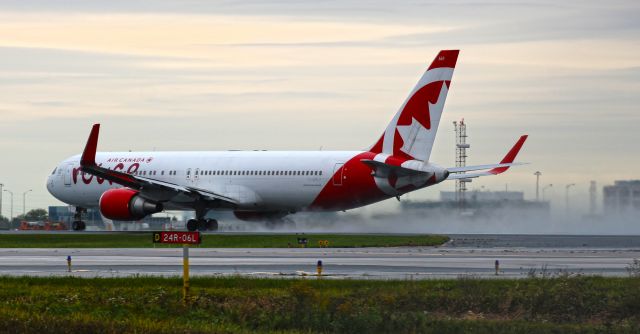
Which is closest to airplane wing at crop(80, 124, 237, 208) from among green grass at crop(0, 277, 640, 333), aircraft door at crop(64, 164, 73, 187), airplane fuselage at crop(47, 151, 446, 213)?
airplane fuselage at crop(47, 151, 446, 213)

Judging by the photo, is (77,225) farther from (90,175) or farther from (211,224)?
(211,224)

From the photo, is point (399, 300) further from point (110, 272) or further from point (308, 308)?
point (110, 272)

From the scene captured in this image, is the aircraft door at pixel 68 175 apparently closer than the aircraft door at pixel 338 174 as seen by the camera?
No

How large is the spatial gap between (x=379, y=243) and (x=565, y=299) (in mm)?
31766

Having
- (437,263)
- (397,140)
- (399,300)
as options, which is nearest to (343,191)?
(397,140)

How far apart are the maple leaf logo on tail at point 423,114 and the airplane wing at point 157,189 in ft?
41.3

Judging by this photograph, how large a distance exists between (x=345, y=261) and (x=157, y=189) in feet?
102

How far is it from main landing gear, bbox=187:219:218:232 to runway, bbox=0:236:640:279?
19189 mm

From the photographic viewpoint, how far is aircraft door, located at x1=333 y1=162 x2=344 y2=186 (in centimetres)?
6662

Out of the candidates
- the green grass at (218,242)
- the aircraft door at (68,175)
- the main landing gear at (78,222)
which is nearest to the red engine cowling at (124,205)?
the green grass at (218,242)

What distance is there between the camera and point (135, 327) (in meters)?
20.6

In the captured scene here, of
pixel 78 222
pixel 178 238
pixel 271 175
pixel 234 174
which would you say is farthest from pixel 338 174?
pixel 178 238

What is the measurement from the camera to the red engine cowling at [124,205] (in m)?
69.1

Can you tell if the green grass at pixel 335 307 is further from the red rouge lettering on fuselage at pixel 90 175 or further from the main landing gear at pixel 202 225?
the red rouge lettering on fuselage at pixel 90 175
